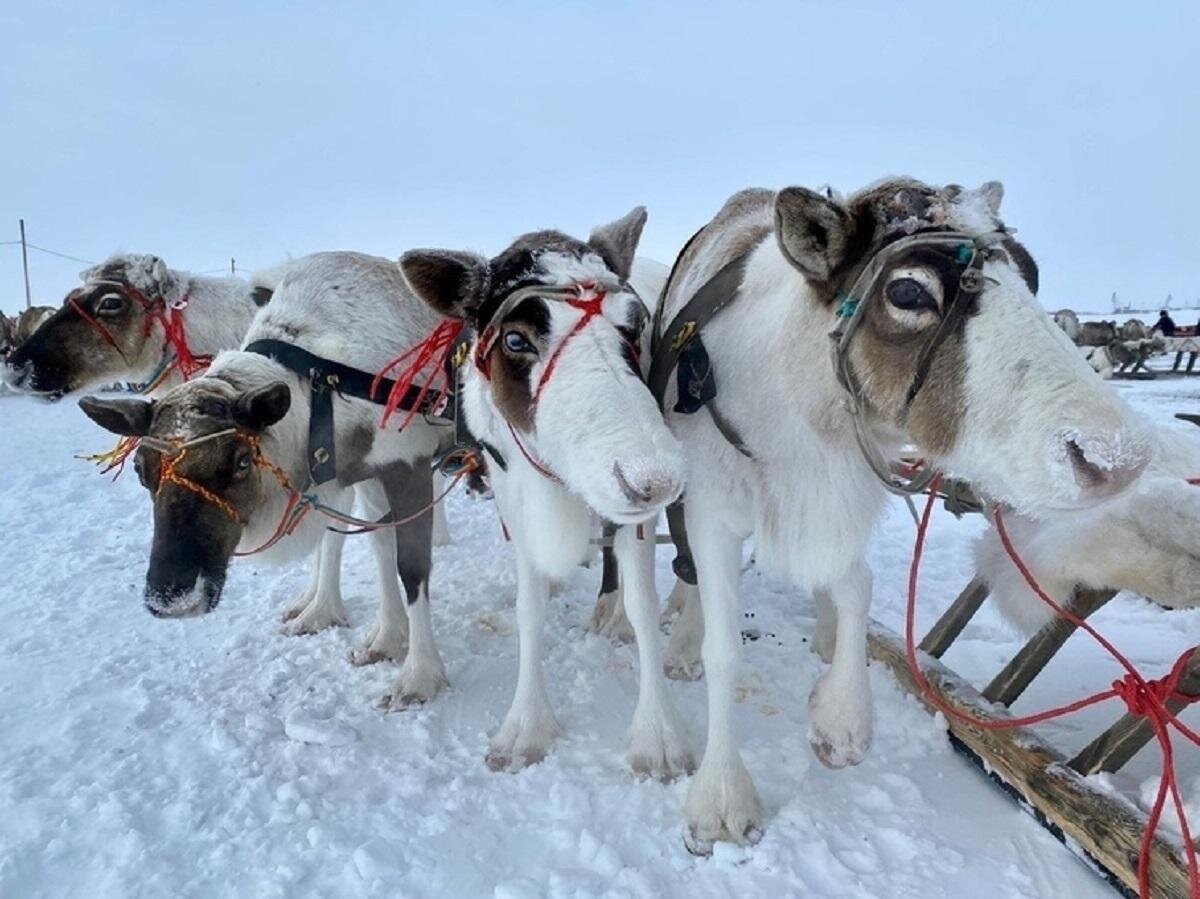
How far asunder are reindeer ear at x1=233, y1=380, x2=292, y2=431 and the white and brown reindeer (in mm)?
814

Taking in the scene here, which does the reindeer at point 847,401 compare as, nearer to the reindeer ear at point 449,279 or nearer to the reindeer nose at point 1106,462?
the reindeer nose at point 1106,462

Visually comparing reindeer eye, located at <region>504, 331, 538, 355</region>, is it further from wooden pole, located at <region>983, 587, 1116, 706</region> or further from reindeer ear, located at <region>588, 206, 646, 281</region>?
wooden pole, located at <region>983, 587, 1116, 706</region>

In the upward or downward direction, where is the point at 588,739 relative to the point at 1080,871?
downward

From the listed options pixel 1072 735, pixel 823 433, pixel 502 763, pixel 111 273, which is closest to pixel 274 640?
pixel 502 763

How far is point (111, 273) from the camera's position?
524 cm

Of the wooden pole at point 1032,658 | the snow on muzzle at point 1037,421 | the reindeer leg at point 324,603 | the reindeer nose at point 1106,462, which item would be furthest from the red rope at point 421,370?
the wooden pole at point 1032,658

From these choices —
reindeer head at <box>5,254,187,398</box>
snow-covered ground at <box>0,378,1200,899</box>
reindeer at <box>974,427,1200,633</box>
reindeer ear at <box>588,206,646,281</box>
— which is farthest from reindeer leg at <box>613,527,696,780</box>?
reindeer head at <box>5,254,187,398</box>

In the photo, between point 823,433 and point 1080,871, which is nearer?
point 1080,871

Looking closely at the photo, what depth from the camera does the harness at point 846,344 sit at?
2049 mm

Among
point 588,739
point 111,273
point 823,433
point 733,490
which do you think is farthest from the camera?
point 111,273

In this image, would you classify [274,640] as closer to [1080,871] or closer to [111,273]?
[111,273]

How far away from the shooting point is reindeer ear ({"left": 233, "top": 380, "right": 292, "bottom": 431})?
3199 millimetres

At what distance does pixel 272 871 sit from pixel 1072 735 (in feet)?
10.8

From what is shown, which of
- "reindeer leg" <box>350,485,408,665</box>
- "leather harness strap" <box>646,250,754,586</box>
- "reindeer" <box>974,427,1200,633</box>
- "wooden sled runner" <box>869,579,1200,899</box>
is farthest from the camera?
"reindeer leg" <box>350,485,408,665</box>
